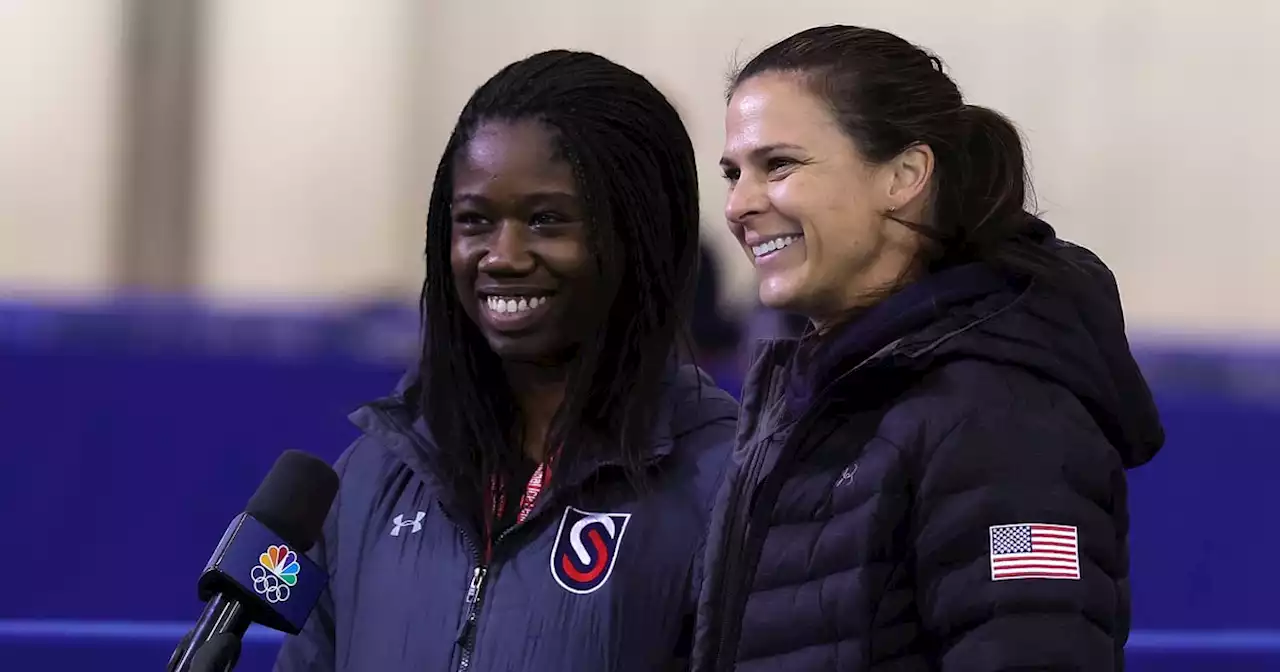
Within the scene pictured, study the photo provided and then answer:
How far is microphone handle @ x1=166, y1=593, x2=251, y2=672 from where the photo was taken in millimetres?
Answer: 967

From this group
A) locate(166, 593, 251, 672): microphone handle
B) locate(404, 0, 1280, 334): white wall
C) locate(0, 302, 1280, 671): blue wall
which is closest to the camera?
locate(166, 593, 251, 672): microphone handle

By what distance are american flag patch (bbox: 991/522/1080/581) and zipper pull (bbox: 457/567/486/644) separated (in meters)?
0.56

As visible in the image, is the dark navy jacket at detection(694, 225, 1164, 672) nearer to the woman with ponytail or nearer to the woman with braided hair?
the woman with ponytail

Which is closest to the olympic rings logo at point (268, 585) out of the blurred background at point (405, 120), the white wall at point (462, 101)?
the blurred background at point (405, 120)

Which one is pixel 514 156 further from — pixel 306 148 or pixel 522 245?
pixel 306 148

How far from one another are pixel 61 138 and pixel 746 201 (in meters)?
3.01

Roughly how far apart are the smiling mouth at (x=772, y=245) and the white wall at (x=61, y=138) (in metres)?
2.89

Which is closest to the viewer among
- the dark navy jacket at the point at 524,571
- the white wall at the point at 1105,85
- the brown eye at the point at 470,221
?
the dark navy jacket at the point at 524,571

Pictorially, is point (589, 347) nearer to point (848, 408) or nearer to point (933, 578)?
point (848, 408)

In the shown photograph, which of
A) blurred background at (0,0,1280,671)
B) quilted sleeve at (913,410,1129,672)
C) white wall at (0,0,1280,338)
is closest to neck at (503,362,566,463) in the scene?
quilted sleeve at (913,410,1129,672)

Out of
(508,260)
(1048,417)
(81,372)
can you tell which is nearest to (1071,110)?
(81,372)

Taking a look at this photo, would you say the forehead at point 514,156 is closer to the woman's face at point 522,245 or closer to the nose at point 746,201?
the woman's face at point 522,245

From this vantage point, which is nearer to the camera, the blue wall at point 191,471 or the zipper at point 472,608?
the zipper at point 472,608

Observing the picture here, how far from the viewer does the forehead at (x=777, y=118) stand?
45.6 inches
